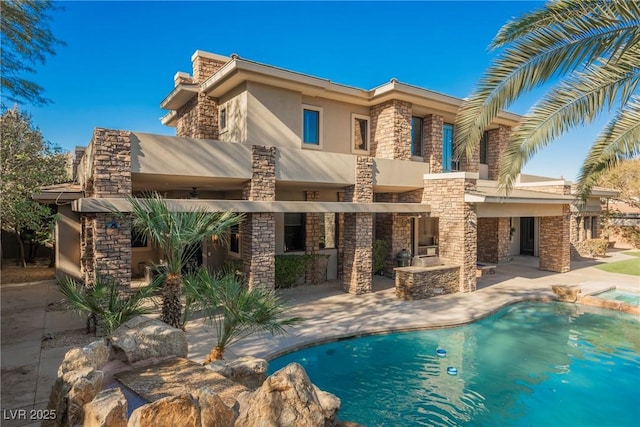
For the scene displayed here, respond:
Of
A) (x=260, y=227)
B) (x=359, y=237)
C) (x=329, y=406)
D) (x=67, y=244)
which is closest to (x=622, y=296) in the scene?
(x=359, y=237)

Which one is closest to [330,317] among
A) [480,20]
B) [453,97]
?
[480,20]

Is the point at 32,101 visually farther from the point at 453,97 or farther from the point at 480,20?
the point at 453,97

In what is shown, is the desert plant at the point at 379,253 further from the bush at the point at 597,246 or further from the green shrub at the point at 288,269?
the bush at the point at 597,246

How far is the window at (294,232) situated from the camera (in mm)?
17375

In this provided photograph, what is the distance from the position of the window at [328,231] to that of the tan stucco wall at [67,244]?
1091cm

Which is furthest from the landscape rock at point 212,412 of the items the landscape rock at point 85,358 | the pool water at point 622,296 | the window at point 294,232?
the pool water at point 622,296

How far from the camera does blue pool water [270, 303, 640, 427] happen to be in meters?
7.35

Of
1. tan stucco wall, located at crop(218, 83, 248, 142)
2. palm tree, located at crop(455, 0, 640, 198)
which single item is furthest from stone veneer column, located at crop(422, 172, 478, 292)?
tan stucco wall, located at crop(218, 83, 248, 142)

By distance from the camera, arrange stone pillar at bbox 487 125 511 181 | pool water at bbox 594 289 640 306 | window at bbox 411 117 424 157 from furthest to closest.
Result: 1. stone pillar at bbox 487 125 511 181
2. window at bbox 411 117 424 157
3. pool water at bbox 594 289 640 306

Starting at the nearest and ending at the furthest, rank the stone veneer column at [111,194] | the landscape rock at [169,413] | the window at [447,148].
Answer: the landscape rock at [169,413]
the stone veneer column at [111,194]
the window at [447,148]

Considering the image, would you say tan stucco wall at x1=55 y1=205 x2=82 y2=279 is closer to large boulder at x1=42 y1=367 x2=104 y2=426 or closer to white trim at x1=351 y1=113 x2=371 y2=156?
large boulder at x1=42 y1=367 x2=104 y2=426

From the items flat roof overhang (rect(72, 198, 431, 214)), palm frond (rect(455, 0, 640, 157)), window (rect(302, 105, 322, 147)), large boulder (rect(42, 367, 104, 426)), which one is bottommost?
large boulder (rect(42, 367, 104, 426))

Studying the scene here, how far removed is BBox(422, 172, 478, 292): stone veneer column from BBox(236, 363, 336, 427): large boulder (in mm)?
12815

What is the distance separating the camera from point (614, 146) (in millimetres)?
8820
